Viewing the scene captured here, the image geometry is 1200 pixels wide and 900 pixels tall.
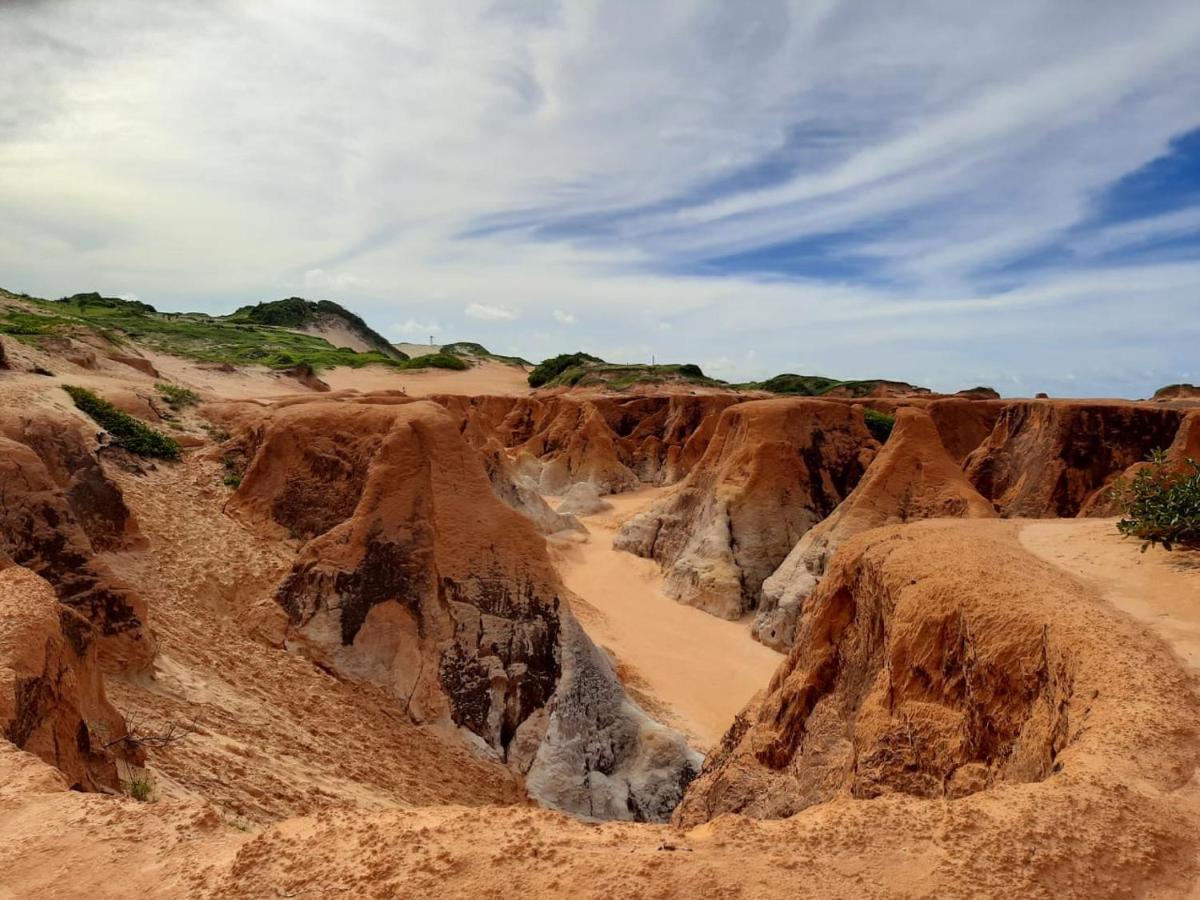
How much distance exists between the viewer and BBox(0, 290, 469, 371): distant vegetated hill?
29906mm

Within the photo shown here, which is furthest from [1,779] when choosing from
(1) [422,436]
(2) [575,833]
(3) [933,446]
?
(3) [933,446]

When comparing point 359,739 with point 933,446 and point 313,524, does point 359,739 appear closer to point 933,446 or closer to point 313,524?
point 313,524

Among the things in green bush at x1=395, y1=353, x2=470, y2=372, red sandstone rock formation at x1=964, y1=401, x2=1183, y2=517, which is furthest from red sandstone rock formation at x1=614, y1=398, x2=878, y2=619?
green bush at x1=395, y1=353, x2=470, y2=372

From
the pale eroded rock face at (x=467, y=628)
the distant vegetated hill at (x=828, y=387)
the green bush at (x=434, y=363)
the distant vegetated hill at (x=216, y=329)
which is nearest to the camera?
the pale eroded rock face at (x=467, y=628)

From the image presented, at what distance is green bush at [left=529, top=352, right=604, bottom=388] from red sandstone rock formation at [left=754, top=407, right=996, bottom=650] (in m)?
53.5

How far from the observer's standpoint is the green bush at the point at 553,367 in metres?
70.5

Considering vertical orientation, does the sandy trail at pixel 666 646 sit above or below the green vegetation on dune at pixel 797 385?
below

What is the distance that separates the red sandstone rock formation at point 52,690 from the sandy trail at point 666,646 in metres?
8.25

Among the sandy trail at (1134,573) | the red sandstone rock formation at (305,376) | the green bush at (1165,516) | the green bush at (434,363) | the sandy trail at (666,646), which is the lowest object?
the sandy trail at (666,646)

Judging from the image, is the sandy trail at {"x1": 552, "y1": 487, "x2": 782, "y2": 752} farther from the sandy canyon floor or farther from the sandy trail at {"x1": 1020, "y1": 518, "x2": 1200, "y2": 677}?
the sandy trail at {"x1": 1020, "y1": 518, "x2": 1200, "y2": 677}

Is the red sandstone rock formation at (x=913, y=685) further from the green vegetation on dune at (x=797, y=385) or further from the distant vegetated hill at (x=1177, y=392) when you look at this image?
the green vegetation on dune at (x=797, y=385)

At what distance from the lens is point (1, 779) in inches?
152

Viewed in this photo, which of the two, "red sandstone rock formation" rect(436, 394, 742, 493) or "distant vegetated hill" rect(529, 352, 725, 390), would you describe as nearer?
"red sandstone rock formation" rect(436, 394, 742, 493)

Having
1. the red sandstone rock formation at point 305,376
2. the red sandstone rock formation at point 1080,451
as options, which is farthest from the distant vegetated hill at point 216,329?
the red sandstone rock formation at point 1080,451
